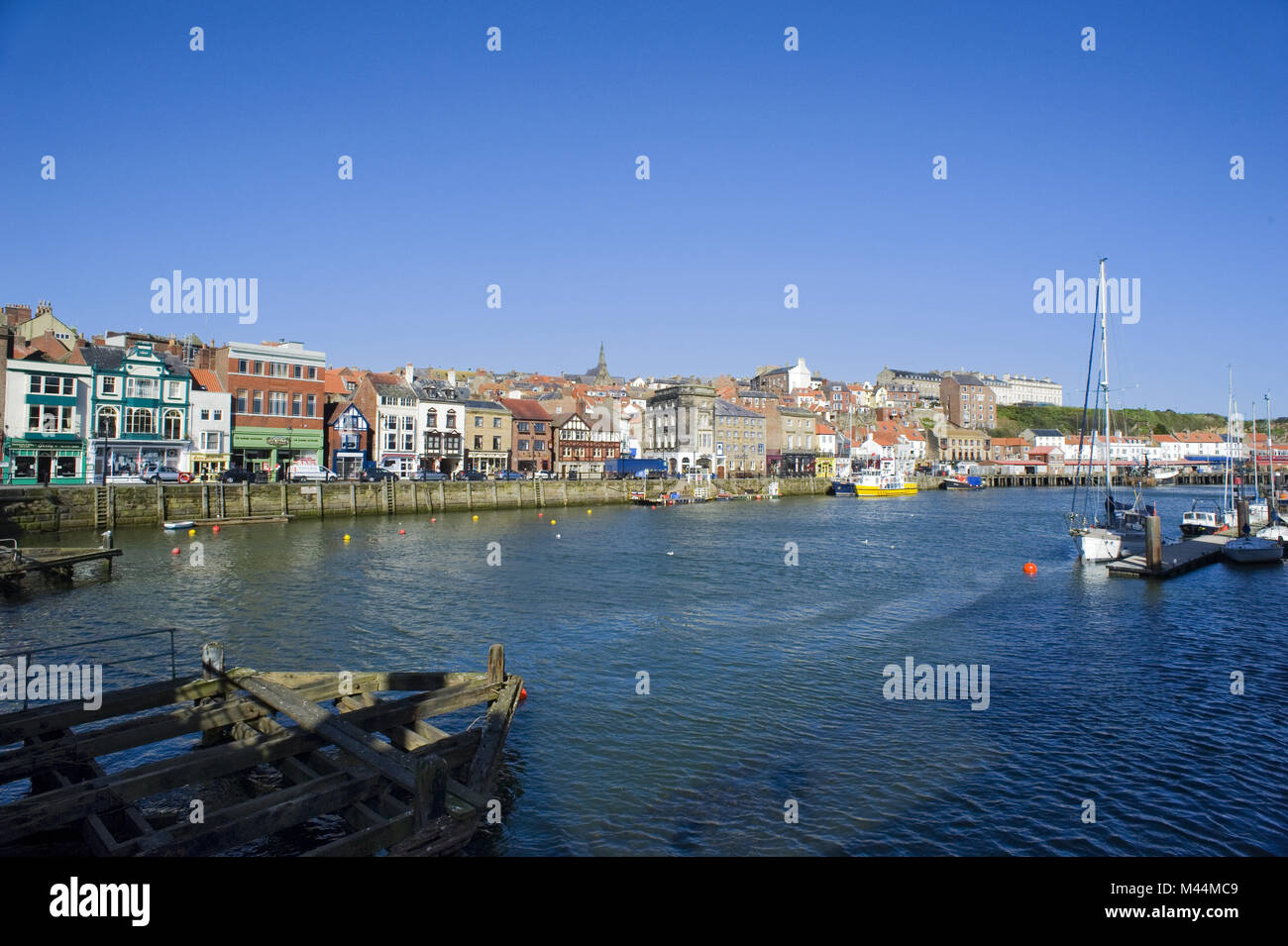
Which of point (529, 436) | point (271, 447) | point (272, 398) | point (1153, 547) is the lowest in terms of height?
point (1153, 547)

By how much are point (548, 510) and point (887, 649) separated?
55634 mm

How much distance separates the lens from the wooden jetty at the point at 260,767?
9.48m

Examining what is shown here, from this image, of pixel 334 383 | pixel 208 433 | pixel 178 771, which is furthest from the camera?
pixel 334 383

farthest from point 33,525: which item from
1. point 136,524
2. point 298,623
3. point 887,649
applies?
point 887,649

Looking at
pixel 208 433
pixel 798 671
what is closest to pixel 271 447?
pixel 208 433

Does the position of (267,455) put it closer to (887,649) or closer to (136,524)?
(136,524)

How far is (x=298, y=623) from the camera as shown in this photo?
26.3m

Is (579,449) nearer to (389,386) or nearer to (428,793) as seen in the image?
(389,386)

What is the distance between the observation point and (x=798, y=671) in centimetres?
2142

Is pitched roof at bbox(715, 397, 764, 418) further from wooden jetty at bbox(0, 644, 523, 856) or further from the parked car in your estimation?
wooden jetty at bbox(0, 644, 523, 856)

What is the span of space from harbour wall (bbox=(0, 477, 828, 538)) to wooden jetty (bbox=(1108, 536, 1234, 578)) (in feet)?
172

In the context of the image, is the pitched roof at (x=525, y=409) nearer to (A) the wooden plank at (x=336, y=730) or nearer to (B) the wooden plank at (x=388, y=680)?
(B) the wooden plank at (x=388, y=680)

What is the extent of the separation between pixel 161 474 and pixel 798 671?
56.6 metres
